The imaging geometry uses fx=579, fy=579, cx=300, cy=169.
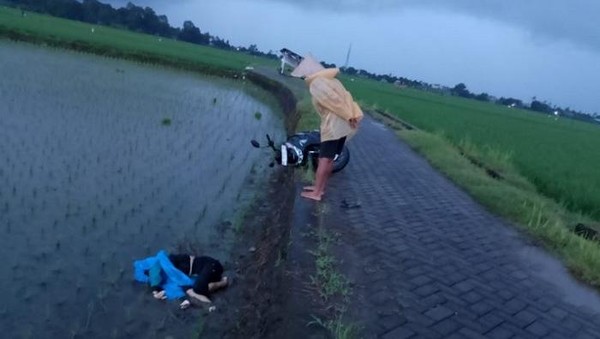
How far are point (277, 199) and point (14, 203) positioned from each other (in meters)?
3.21

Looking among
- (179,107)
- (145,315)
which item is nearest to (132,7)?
(179,107)

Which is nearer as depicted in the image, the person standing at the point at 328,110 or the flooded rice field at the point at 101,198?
the flooded rice field at the point at 101,198

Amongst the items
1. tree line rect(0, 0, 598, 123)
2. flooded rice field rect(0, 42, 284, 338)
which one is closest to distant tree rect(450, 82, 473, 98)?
tree line rect(0, 0, 598, 123)

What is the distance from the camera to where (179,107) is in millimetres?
15266

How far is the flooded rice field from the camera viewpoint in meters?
4.13

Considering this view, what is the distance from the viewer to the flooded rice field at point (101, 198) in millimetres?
4133

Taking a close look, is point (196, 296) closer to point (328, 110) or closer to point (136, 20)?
point (328, 110)

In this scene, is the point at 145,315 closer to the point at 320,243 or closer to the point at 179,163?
the point at 320,243

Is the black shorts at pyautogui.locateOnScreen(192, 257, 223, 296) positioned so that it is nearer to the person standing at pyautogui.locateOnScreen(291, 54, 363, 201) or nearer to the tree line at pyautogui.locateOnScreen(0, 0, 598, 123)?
the person standing at pyautogui.locateOnScreen(291, 54, 363, 201)

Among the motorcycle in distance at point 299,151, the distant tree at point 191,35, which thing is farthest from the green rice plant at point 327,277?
the distant tree at point 191,35

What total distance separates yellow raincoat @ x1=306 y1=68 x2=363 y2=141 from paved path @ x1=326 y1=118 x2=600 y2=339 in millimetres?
801

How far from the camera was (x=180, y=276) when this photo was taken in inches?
183

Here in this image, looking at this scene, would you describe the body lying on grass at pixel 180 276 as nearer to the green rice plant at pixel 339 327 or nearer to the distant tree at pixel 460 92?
the green rice plant at pixel 339 327

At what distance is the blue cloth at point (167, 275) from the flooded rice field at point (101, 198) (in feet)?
0.34
